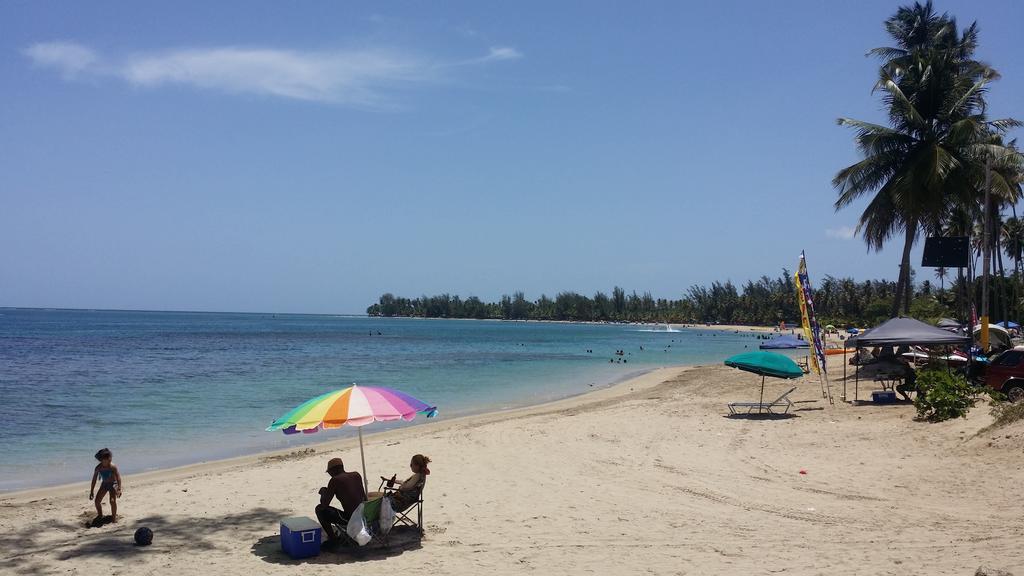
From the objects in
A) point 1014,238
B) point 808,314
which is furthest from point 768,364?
point 1014,238

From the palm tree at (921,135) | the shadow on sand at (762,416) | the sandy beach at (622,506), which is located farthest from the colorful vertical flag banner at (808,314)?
the palm tree at (921,135)

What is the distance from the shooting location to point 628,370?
3988cm

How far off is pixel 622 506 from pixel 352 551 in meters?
3.26

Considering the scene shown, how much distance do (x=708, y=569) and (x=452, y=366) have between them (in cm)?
3611

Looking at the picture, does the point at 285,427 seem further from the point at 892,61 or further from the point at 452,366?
the point at 452,366

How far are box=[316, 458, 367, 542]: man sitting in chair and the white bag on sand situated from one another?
139 mm

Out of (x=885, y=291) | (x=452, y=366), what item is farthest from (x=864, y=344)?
(x=885, y=291)

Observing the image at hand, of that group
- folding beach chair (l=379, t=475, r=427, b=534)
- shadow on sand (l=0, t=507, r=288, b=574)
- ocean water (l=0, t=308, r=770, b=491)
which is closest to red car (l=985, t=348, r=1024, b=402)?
folding beach chair (l=379, t=475, r=427, b=534)

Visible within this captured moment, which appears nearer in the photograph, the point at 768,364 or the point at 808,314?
the point at 768,364

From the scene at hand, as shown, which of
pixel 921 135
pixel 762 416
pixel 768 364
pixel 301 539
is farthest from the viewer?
pixel 921 135

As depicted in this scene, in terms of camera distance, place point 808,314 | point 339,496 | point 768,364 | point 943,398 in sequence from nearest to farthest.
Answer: point 339,496 → point 943,398 → point 768,364 → point 808,314

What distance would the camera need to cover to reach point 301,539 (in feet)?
22.9

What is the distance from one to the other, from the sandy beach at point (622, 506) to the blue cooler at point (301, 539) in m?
0.11

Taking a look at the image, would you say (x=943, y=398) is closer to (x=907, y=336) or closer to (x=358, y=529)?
(x=907, y=336)
